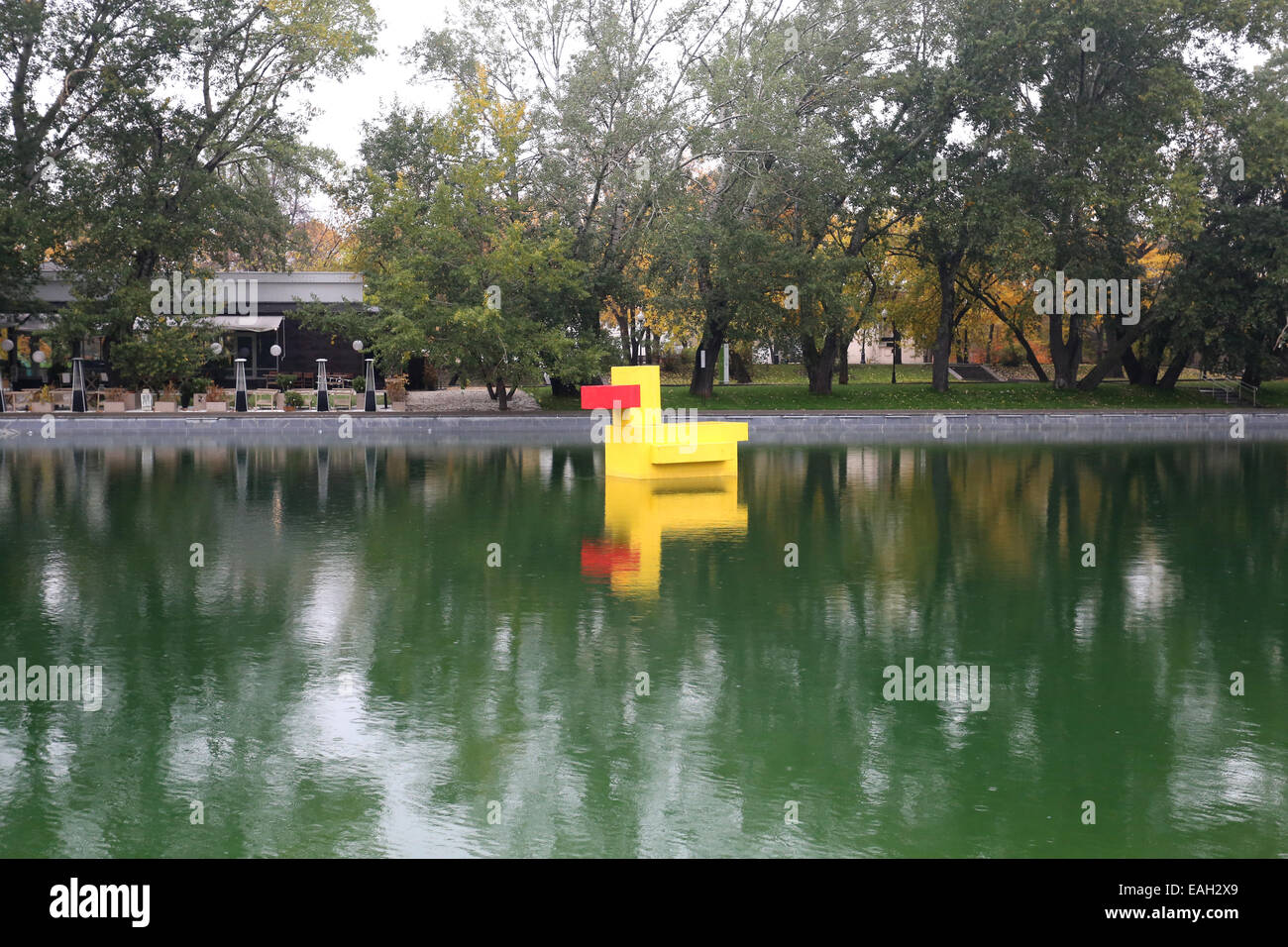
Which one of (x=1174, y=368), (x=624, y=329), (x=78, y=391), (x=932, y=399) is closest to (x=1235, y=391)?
(x=1174, y=368)

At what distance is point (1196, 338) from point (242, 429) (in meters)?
30.1

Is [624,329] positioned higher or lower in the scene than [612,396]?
higher

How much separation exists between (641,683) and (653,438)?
12318 mm

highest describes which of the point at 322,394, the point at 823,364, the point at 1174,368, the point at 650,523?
the point at 823,364

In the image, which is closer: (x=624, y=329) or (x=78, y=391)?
(x=78, y=391)

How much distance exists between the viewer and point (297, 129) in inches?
1468

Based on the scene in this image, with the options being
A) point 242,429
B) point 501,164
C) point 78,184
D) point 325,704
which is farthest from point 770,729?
point 78,184

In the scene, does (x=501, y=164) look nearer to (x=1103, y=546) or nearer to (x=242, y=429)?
(x=242, y=429)

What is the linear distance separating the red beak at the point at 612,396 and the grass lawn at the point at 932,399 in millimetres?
15460

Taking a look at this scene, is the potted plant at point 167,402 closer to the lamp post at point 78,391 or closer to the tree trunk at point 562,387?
→ the lamp post at point 78,391

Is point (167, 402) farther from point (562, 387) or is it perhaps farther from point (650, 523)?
point (650, 523)

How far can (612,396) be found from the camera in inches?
811

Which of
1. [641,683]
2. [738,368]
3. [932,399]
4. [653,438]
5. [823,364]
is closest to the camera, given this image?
[641,683]

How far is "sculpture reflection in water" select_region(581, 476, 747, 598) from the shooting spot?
11.1 metres
